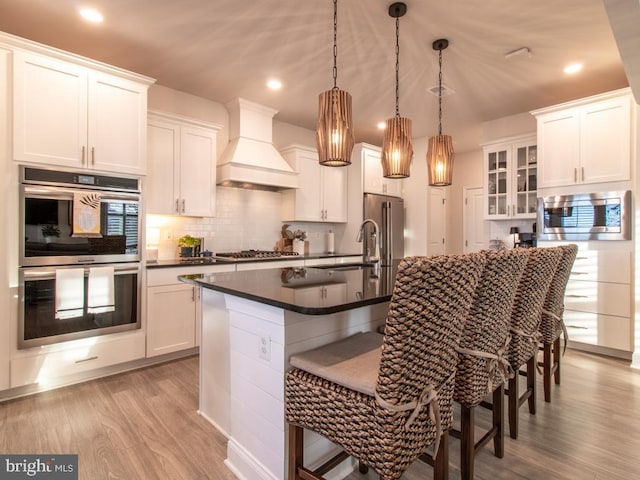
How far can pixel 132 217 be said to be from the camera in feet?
9.61

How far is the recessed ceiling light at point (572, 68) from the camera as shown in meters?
3.30

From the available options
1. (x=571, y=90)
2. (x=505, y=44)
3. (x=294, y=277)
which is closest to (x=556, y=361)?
(x=294, y=277)

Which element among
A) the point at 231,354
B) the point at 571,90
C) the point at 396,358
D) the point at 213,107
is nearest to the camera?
the point at 396,358

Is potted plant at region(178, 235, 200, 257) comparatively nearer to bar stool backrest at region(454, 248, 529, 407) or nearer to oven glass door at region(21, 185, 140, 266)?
oven glass door at region(21, 185, 140, 266)

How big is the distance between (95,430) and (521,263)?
8.21 feet

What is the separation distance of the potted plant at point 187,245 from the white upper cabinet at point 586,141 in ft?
12.9

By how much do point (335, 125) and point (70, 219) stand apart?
Result: 85.1 inches

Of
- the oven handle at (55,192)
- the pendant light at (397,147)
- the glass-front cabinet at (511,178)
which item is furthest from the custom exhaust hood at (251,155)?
the glass-front cabinet at (511,178)

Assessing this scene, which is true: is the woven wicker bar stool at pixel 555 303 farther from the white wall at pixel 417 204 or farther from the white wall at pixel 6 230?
the white wall at pixel 6 230

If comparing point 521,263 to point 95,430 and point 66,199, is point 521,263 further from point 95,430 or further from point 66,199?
point 66,199

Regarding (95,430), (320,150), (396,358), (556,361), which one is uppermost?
(320,150)

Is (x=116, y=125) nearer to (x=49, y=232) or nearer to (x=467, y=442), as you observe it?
(x=49, y=232)

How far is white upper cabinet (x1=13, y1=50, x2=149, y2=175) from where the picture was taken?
2451 millimetres

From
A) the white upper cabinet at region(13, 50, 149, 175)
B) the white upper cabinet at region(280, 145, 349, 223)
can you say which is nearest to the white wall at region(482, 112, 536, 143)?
the white upper cabinet at region(280, 145, 349, 223)
